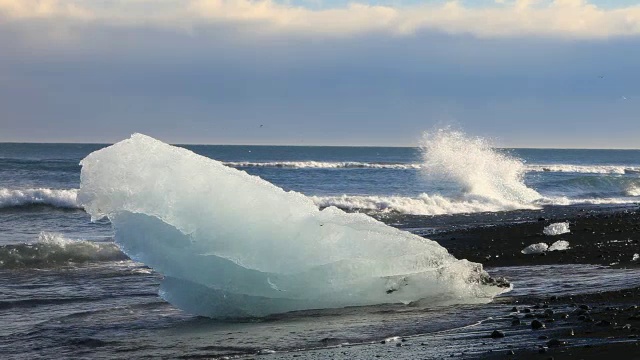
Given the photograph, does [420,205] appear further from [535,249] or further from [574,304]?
[574,304]

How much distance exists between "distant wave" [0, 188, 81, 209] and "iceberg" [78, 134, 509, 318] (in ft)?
68.0

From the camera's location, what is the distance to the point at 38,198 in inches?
1216

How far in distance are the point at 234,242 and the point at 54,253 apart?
797 cm

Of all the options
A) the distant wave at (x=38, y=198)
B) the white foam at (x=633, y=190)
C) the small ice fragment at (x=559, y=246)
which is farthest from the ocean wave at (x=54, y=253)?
the white foam at (x=633, y=190)

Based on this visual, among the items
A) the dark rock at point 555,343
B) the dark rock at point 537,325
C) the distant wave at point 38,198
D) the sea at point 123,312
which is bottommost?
the sea at point 123,312

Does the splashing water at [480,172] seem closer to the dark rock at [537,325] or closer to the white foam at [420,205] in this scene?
the white foam at [420,205]

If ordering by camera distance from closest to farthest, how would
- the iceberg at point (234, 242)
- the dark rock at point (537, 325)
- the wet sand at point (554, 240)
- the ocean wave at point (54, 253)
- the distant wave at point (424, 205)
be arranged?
the dark rock at point (537, 325) → the iceberg at point (234, 242) → the wet sand at point (554, 240) → the ocean wave at point (54, 253) → the distant wave at point (424, 205)

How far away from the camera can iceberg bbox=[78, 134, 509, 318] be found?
9.65m

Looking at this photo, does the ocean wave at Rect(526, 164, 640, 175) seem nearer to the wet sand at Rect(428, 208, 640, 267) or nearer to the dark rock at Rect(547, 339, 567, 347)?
the wet sand at Rect(428, 208, 640, 267)

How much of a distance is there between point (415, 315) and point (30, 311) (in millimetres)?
4877

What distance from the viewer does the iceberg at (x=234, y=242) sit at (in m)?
9.65

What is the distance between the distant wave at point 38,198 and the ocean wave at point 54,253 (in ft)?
42.8

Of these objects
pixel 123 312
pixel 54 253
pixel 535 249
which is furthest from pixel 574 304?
pixel 54 253

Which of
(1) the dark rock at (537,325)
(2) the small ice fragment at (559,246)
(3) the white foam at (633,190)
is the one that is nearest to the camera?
(1) the dark rock at (537,325)
